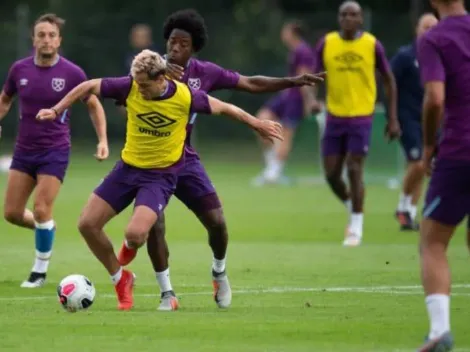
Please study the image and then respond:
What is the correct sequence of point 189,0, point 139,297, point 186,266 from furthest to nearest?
point 189,0
point 186,266
point 139,297

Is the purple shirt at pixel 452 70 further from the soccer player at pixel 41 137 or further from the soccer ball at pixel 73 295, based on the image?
the soccer player at pixel 41 137

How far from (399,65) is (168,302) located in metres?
8.34

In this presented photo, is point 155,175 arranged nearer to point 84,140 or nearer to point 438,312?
point 438,312

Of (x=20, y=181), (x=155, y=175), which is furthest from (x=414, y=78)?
(x=155, y=175)

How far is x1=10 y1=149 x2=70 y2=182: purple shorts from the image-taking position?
13219 mm

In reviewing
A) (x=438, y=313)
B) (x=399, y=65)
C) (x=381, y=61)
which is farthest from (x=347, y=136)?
(x=438, y=313)

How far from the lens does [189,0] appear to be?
37094mm

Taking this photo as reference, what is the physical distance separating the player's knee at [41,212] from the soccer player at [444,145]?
511 centimetres

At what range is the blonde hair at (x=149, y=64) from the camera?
35.0 feet

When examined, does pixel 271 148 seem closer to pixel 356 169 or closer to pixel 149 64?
pixel 356 169

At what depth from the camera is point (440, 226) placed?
895cm

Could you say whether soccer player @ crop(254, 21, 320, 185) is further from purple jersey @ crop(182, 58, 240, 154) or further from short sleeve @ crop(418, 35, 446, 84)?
short sleeve @ crop(418, 35, 446, 84)

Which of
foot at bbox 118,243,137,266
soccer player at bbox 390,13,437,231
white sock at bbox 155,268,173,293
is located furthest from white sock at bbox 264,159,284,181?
white sock at bbox 155,268,173,293

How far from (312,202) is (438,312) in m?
15.0
